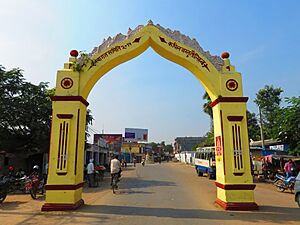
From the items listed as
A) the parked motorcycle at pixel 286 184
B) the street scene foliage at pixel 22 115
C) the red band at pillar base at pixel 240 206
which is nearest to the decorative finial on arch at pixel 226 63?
the red band at pillar base at pixel 240 206

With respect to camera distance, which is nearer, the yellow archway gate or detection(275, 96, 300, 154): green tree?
the yellow archway gate

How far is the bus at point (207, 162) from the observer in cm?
1932

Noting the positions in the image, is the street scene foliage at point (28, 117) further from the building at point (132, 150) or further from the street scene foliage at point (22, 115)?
the building at point (132, 150)

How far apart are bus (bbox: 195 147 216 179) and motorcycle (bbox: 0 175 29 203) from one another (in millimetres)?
12239

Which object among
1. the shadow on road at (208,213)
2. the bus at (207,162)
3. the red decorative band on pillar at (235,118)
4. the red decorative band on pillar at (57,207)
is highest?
the red decorative band on pillar at (235,118)

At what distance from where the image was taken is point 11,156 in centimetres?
1822

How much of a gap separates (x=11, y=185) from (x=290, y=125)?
15979mm

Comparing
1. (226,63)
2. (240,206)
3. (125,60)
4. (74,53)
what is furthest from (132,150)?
(240,206)

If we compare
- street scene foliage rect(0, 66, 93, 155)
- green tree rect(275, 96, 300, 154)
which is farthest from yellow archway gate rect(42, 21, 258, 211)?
green tree rect(275, 96, 300, 154)

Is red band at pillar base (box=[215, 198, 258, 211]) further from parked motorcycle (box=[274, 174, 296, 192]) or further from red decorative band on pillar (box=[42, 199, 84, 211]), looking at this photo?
parked motorcycle (box=[274, 174, 296, 192])

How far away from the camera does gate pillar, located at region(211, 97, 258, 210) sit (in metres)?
7.80

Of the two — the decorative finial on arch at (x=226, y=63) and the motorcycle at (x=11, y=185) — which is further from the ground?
the decorative finial on arch at (x=226, y=63)

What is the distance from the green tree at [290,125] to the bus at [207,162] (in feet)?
15.3

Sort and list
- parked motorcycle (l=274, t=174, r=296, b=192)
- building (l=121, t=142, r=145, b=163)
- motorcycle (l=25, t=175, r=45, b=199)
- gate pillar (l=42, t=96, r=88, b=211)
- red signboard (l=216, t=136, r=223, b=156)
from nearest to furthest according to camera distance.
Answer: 1. gate pillar (l=42, t=96, r=88, b=211)
2. red signboard (l=216, t=136, r=223, b=156)
3. motorcycle (l=25, t=175, r=45, b=199)
4. parked motorcycle (l=274, t=174, r=296, b=192)
5. building (l=121, t=142, r=145, b=163)
